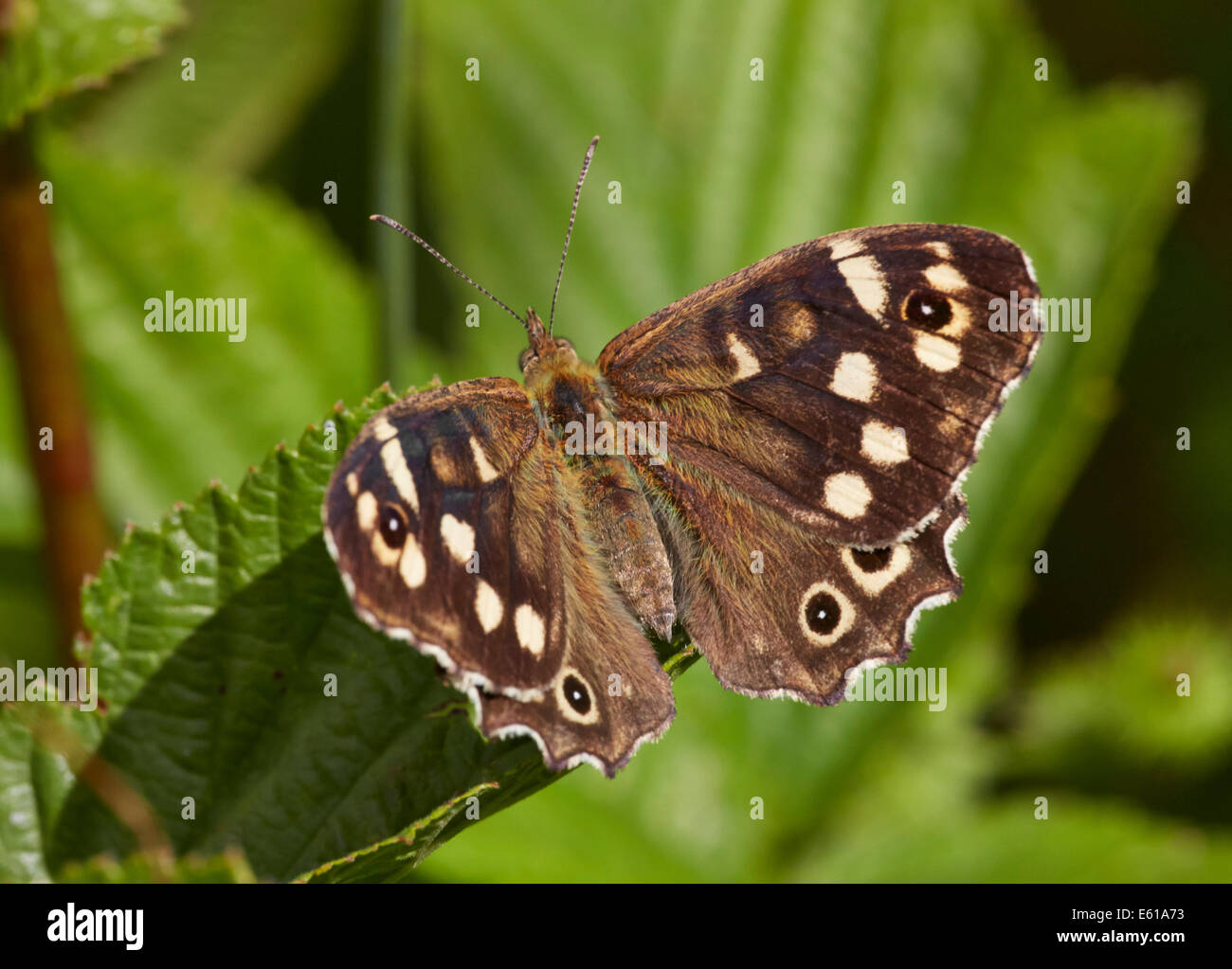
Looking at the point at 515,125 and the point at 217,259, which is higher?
the point at 515,125

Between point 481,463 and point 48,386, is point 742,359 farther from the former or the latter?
point 48,386

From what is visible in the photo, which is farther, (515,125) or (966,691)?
(515,125)

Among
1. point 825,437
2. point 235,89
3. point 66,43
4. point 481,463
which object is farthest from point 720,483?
point 235,89

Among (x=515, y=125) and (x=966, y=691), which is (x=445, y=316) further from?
(x=966, y=691)

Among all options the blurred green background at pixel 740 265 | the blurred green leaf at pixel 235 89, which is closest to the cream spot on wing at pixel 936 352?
the blurred green background at pixel 740 265

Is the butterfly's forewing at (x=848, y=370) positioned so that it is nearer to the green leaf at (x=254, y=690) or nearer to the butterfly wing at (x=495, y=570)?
A: the butterfly wing at (x=495, y=570)

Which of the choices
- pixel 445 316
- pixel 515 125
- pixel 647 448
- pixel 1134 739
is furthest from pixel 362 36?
pixel 1134 739
